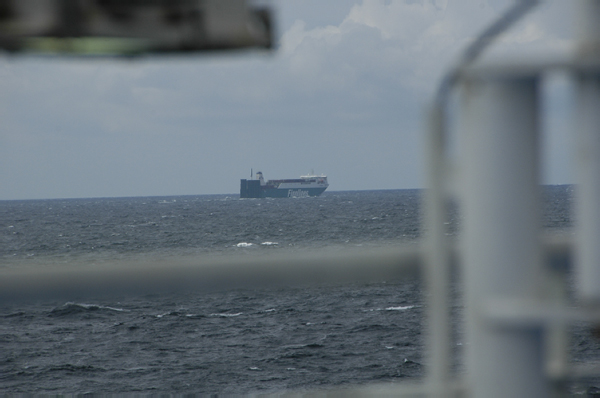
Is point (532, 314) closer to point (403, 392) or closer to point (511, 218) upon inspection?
point (511, 218)

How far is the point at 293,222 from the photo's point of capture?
61.9 meters

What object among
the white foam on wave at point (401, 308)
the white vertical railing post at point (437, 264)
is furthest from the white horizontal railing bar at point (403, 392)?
the white foam on wave at point (401, 308)

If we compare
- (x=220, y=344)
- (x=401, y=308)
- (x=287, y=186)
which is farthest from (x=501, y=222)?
(x=287, y=186)

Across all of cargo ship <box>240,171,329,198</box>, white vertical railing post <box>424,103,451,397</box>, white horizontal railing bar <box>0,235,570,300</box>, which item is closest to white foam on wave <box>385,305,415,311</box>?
white horizontal railing bar <box>0,235,570,300</box>

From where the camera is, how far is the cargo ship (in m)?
92.4

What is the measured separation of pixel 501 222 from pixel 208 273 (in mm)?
594

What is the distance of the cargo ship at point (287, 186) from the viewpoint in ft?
303

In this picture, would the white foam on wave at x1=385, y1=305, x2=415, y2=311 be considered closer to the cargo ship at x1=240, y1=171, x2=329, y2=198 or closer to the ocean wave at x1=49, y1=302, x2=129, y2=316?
the ocean wave at x1=49, y1=302, x2=129, y2=316

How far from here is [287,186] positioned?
92.6 meters

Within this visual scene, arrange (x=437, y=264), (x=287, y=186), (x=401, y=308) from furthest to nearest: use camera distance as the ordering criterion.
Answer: (x=287, y=186)
(x=401, y=308)
(x=437, y=264)

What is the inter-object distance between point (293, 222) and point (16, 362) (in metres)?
41.0

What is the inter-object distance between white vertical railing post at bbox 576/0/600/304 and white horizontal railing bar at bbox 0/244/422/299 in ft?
1.52

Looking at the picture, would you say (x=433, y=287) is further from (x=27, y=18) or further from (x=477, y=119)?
(x=27, y=18)

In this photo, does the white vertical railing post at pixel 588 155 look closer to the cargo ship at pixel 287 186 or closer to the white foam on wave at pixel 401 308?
the white foam on wave at pixel 401 308
